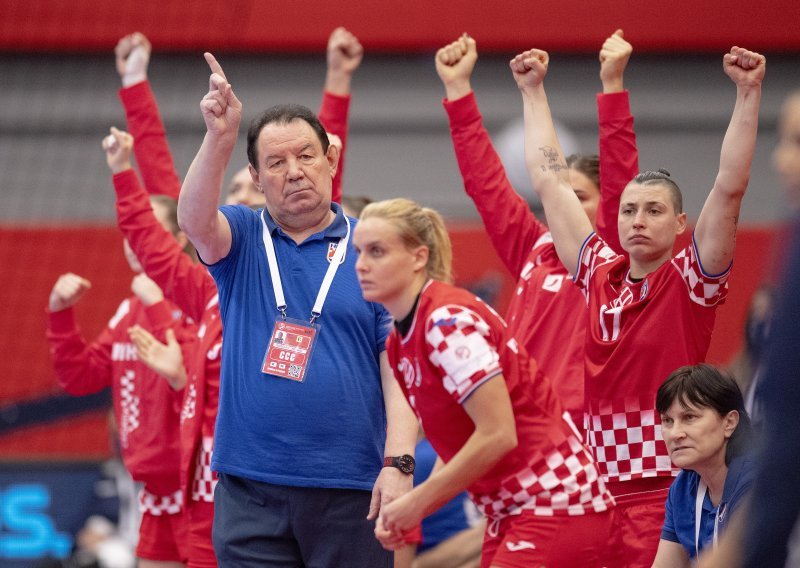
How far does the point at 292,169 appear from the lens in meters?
3.24

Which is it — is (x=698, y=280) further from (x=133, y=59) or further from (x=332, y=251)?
(x=133, y=59)

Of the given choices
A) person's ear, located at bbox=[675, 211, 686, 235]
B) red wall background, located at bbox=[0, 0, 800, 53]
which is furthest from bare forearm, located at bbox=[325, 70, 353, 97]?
red wall background, located at bbox=[0, 0, 800, 53]

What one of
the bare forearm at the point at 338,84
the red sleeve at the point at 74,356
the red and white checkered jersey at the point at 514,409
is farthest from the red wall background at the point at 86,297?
the red and white checkered jersey at the point at 514,409

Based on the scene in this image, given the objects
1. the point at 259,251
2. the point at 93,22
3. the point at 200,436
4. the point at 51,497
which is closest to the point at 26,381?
the point at 51,497

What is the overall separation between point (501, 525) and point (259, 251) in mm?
1012

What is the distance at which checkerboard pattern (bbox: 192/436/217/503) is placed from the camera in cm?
414

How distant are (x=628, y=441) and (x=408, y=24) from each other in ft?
22.7

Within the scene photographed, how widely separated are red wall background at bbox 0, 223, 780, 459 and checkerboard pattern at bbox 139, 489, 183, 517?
11.4 ft

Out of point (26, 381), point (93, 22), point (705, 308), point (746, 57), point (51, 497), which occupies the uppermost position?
point (93, 22)

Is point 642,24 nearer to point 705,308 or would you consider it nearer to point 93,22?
point 93,22

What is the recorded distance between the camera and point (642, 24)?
9859 mm

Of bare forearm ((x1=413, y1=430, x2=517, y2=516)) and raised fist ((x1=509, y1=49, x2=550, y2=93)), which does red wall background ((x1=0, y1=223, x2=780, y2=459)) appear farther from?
bare forearm ((x1=413, y1=430, x2=517, y2=516))

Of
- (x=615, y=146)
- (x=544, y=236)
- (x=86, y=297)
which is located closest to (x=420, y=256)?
(x=615, y=146)

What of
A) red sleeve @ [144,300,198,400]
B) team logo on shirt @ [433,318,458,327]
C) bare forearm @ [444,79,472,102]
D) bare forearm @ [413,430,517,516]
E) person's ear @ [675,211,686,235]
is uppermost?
bare forearm @ [444,79,472,102]
